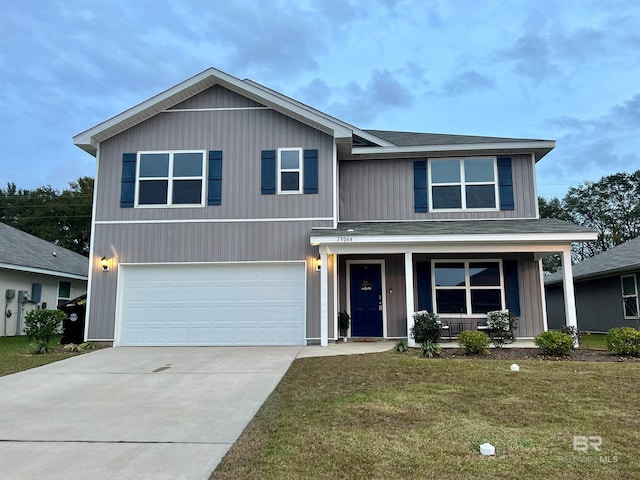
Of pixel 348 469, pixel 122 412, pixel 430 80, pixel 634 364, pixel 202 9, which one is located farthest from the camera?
pixel 430 80

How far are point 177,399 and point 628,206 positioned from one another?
1546 inches

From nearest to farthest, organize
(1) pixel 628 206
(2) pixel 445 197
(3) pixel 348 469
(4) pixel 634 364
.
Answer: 1. (3) pixel 348 469
2. (4) pixel 634 364
3. (2) pixel 445 197
4. (1) pixel 628 206

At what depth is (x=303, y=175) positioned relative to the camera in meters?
11.8

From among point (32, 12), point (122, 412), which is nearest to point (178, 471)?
point (122, 412)

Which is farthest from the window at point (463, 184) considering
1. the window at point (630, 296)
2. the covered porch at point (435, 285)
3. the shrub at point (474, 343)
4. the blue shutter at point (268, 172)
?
the window at point (630, 296)

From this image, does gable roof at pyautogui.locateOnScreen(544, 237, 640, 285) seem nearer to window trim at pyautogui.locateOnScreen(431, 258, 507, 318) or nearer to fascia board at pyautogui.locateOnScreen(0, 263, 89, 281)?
window trim at pyautogui.locateOnScreen(431, 258, 507, 318)

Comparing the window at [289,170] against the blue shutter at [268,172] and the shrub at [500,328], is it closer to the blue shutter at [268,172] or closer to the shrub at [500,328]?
the blue shutter at [268,172]

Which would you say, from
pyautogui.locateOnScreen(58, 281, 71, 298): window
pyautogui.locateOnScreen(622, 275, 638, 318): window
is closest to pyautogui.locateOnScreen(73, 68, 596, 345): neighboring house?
pyautogui.locateOnScreen(622, 275, 638, 318): window

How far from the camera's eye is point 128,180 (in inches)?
478

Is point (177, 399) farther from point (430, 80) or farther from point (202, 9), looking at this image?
point (430, 80)

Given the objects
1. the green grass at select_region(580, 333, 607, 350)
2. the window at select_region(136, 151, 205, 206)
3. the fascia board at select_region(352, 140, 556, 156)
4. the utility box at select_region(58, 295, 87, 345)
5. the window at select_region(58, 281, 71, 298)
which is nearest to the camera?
the green grass at select_region(580, 333, 607, 350)

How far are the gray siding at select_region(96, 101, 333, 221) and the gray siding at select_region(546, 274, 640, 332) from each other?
1171 cm

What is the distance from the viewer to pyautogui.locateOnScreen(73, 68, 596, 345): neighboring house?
1155 centimetres

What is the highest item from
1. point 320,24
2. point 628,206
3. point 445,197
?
point 320,24
